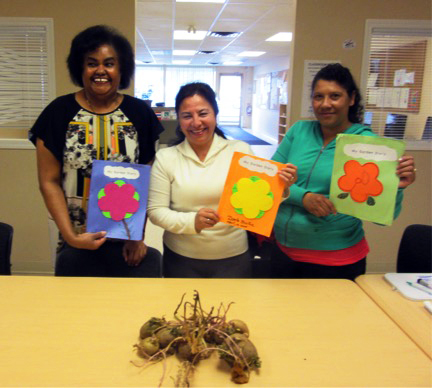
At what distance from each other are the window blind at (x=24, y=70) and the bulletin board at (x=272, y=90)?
9.21 m

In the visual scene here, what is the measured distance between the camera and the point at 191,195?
163cm

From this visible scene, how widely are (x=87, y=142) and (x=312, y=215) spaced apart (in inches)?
39.0

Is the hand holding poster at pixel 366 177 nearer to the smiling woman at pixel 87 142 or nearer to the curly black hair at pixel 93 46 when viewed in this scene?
the smiling woman at pixel 87 142

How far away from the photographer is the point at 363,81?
11.2ft

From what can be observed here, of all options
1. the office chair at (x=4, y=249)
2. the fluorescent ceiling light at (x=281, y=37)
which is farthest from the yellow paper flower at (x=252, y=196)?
the fluorescent ceiling light at (x=281, y=37)

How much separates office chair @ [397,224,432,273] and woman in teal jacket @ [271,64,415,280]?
0.33 m

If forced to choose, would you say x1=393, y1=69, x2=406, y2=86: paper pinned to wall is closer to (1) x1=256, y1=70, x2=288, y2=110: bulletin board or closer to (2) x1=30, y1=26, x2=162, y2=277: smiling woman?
(2) x1=30, y1=26, x2=162, y2=277: smiling woman

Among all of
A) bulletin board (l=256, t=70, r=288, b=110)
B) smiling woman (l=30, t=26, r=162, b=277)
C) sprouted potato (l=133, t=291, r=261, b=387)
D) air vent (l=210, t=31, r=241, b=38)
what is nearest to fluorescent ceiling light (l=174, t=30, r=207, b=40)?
air vent (l=210, t=31, r=241, b=38)

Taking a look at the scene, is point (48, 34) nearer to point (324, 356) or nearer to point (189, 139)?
point (189, 139)

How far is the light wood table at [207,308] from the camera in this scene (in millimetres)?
1026

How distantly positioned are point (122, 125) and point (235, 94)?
54.2 feet

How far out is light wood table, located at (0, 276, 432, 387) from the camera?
40.4 inches

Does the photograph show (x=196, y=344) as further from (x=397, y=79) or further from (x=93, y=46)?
(x=397, y=79)

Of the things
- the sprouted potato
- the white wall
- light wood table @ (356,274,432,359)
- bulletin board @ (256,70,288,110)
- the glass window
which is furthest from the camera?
the glass window
